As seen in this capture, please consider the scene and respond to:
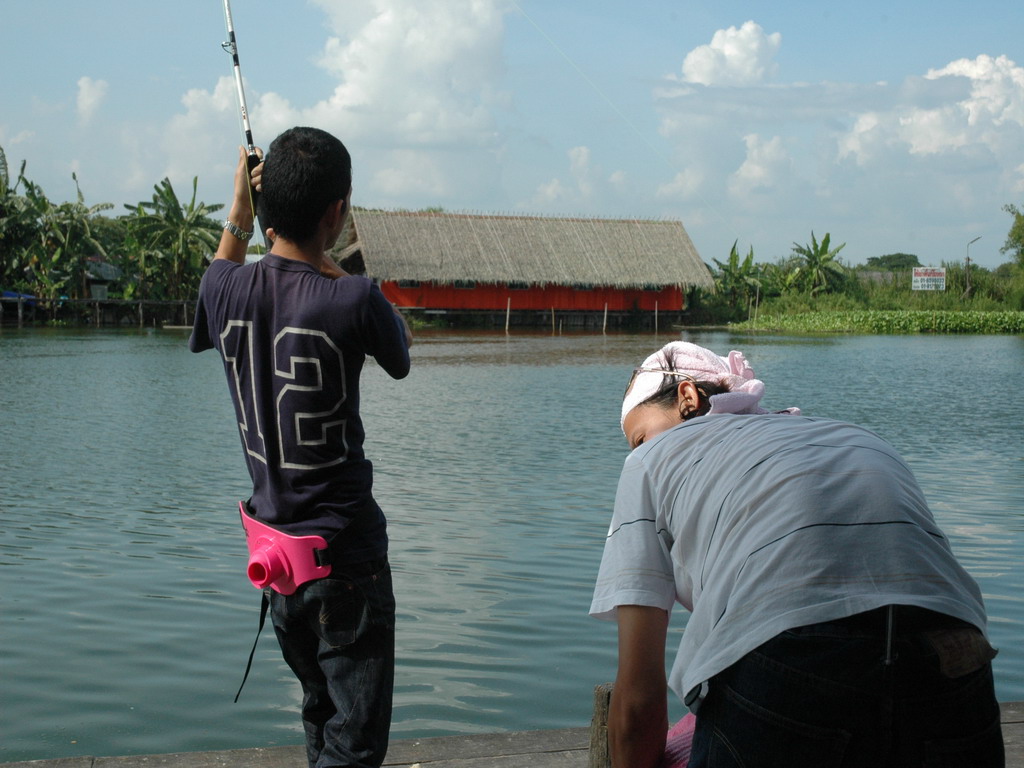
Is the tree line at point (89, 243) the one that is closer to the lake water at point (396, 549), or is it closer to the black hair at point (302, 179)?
the lake water at point (396, 549)

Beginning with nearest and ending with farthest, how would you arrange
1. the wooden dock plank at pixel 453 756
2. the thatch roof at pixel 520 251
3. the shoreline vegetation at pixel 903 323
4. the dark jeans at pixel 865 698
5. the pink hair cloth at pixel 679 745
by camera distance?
the dark jeans at pixel 865 698
the pink hair cloth at pixel 679 745
the wooden dock plank at pixel 453 756
the thatch roof at pixel 520 251
the shoreline vegetation at pixel 903 323

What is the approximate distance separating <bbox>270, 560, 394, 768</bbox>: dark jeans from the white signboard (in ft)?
162

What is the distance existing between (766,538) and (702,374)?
0.47m

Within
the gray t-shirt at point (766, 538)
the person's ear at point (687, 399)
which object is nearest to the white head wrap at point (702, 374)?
the person's ear at point (687, 399)

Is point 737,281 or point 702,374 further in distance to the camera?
point 737,281

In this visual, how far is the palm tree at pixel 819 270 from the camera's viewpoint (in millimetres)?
45906

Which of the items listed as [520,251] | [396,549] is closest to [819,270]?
[520,251]

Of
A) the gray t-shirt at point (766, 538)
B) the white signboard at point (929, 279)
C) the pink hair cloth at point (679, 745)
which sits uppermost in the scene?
the white signboard at point (929, 279)

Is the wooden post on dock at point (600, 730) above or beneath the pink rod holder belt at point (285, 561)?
beneath

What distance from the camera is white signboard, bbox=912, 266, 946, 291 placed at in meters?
47.8

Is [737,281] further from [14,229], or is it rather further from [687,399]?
[687,399]

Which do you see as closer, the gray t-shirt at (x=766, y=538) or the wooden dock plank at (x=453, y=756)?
the gray t-shirt at (x=766, y=538)

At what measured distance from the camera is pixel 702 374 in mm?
1845

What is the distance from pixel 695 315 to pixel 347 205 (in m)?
42.2
